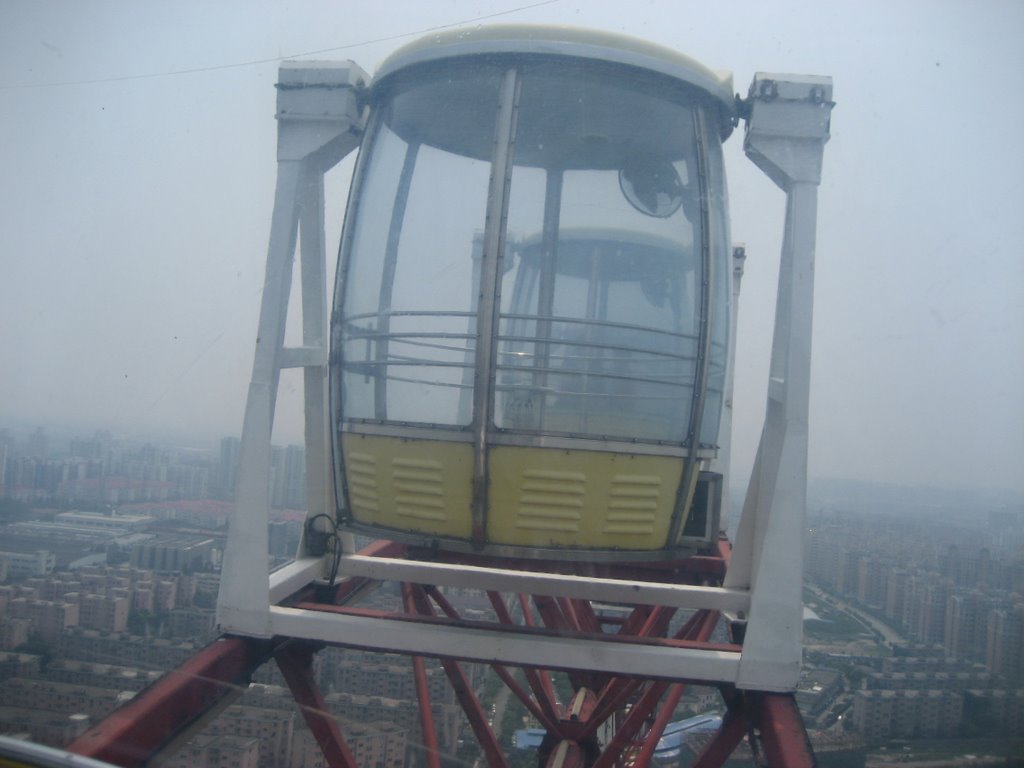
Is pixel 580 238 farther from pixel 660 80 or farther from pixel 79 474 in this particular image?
pixel 79 474

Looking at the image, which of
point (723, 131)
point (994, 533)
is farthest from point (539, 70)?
point (994, 533)

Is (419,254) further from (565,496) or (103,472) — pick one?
(103,472)

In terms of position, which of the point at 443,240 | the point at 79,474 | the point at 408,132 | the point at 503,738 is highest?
the point at 408,132

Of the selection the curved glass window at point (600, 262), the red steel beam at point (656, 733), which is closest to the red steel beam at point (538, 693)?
the red steel beam at point (656, 733)

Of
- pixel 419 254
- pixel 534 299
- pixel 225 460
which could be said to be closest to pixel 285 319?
pixel 419 254

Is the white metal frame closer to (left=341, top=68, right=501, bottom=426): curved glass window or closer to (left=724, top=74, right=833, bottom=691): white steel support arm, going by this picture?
(left=724, top=74, right=833, bottom=691): white steel support arm
